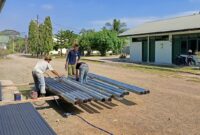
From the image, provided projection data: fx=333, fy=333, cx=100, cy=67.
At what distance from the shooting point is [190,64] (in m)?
28.2

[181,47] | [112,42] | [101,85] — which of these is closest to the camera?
[101,85]

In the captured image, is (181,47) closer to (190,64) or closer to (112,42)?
(190,64)

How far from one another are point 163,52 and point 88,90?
23.0 metres

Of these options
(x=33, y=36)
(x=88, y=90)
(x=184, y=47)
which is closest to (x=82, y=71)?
(x=88, y=90)

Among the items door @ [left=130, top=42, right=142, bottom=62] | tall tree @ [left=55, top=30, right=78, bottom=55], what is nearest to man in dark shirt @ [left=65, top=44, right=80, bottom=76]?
door @ [left=130, top=42, right=142, bottom=62]

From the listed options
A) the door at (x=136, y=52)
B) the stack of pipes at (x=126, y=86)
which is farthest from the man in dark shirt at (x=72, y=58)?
the door at (x=136, y=52)

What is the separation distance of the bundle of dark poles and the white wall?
769 inches

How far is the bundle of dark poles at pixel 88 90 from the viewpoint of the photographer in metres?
9.15

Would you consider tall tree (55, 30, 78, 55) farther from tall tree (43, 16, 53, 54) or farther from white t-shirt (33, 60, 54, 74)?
white t-shirt (33, 60, 54, 74)

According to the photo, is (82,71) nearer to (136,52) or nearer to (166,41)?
(166,41)

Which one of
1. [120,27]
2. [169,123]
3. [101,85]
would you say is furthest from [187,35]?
[120,27]

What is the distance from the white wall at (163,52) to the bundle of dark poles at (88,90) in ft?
64.1

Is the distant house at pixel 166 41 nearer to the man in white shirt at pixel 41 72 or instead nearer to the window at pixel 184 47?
the window at pixel 184 47

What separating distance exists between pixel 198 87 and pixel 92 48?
45640mm
